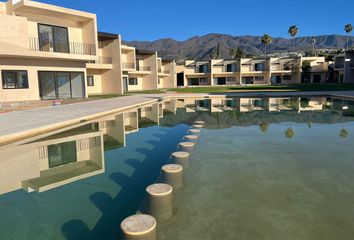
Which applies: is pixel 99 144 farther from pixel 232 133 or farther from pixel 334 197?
pixel 334 197

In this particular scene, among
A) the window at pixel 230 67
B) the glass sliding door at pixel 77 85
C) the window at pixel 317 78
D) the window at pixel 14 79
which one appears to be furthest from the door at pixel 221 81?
the window at pixel 14 79

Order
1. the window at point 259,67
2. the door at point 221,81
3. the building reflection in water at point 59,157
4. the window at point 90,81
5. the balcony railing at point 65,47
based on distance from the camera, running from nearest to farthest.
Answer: the building reflection in water at point 59,157 < the balcony railing at point 65,47 < the window at point 90,81 < the window at point 259,67 < the door at point 221,81

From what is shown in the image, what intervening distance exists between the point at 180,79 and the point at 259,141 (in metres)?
61.7

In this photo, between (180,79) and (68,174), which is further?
(180,79)

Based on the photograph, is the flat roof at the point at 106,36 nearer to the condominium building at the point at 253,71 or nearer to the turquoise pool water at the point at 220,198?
the turquoise pool water at the point at 220,198

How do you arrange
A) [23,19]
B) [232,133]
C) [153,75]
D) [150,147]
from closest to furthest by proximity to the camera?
[150,147]
[232,133]
[23,19]
[153,75]

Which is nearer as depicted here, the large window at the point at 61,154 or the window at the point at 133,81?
the large window at the point at 61,154

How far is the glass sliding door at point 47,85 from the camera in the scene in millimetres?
22256

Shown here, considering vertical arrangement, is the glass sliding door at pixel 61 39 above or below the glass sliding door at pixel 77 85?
above

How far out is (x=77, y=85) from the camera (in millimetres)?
24562

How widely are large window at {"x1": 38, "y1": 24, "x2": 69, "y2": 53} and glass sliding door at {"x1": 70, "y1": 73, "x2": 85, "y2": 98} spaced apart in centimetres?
240

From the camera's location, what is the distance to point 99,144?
28.2 feet

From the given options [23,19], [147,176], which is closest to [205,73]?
[23,19]

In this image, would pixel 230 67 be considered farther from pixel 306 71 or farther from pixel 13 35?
pixel 13 35
